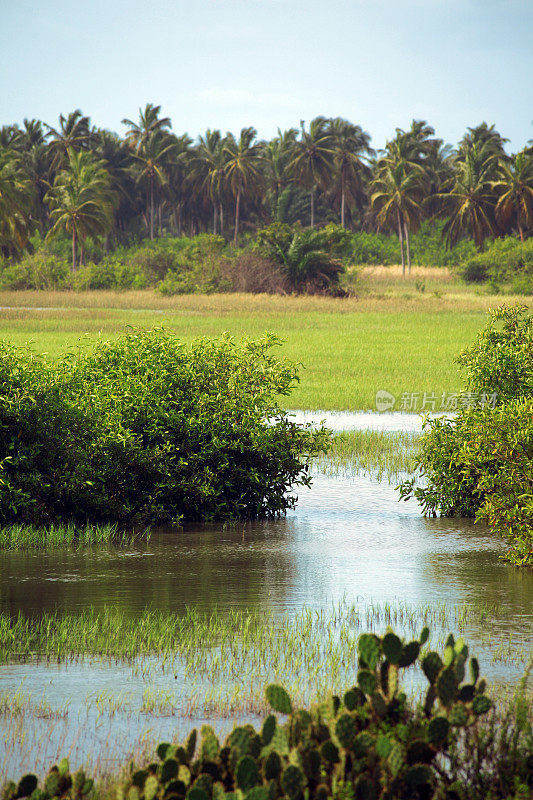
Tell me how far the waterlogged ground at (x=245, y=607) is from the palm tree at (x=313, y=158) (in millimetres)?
63712

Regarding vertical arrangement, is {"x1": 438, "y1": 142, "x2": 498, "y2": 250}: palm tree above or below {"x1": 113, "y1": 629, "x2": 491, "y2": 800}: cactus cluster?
above

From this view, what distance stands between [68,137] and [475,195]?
96.9ft

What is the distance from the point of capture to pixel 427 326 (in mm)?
33500

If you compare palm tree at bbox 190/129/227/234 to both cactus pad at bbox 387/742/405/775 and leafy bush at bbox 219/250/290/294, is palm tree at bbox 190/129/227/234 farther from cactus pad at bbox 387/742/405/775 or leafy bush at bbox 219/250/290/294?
cactus pad at bbox 387/742/405/775

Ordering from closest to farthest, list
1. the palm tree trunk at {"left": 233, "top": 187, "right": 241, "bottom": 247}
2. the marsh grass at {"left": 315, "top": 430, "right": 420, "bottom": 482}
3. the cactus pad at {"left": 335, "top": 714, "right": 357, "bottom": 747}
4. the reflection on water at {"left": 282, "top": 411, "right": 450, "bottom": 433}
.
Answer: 1. the cactus pad at {"left": 335, "top": 714, "right": 357, "bottom": 747}
2. the marsh grass at {"left": 315, "top": 430, "right": 420, "bottom": 482}
3. the reflection on water at {"left": 282, "top": 411, "right": 450, "bottom": 433}
4. the palm tree trunk at {"left": 233, "top": 187, "right": 241, "bottom": 247}

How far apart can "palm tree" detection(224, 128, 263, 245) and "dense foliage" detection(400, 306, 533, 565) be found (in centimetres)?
6100

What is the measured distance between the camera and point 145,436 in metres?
10.3

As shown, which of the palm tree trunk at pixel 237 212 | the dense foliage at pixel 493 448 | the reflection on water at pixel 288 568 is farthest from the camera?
the palm tree trunk at pixel 237 212

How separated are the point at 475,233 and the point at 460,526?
5717 centimetres

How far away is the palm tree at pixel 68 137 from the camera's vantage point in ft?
231

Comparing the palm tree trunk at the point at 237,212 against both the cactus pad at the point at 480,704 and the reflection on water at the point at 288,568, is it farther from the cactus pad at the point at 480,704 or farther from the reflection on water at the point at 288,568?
the cactus pad at the point at 480,704

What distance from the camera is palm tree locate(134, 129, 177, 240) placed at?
71.6 meters

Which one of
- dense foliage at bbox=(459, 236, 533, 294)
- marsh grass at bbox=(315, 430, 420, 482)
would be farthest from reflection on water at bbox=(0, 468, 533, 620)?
dense foliage at bbox=(459, 236, 533, 294)

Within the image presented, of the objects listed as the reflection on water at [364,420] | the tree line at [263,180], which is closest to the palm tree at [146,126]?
the tree line at [263,180]
